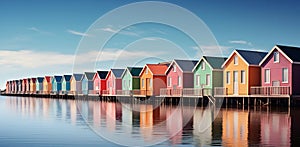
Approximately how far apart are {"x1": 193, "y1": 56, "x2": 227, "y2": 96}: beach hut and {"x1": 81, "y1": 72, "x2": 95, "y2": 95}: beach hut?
33998 millimetres

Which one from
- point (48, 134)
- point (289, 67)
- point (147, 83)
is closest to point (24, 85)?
point (147, 83)

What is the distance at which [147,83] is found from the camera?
195ft

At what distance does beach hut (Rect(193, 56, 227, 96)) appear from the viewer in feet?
157

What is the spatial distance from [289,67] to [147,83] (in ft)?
81.0

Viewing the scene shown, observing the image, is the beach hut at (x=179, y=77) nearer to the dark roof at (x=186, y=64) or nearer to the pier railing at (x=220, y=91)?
the dark roof at (x=186, y=64)

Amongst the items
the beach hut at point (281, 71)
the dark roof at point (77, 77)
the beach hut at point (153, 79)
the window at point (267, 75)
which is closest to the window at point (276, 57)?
the beach hut at point (281, 71)

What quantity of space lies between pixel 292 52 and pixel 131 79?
2898 centimetres

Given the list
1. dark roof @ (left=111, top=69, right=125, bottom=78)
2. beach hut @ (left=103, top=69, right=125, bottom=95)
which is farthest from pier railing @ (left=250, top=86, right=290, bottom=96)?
dark roof @ (left=111, top=69, right=125, bottom=78)

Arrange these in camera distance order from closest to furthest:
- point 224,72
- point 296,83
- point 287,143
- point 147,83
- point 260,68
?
point 287,143, point 296,83, point 260,68, point 224,72, point 147,83

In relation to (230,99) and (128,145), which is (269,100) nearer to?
(230,99)

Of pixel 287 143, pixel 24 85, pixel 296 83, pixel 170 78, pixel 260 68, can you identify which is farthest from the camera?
pixel 24 85

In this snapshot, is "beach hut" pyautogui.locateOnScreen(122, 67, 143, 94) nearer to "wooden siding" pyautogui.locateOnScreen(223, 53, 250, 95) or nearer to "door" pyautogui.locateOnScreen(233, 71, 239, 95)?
"wooden siding" pyautogui.locateOnScreen(223, 53, 250, 95)

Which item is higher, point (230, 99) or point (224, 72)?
point (224, 72)

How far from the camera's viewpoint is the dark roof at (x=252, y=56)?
4373 cm
